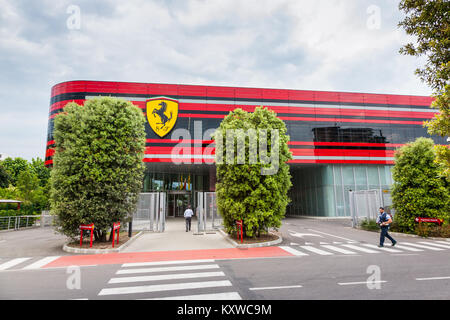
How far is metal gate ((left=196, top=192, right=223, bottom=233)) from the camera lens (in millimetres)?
16156

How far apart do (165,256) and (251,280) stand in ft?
14.7

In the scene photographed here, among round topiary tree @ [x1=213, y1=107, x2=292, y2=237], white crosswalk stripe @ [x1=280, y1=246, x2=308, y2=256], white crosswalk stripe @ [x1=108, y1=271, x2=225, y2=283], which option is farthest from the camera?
round topiary tree @ [x1=213, y1=107, x2=292, y2=237]

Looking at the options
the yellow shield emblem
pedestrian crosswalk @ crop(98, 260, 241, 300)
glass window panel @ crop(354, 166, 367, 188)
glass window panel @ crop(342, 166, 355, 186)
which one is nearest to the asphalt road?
pedestrian crosswalk @ crop(98, 260, 241, 300)

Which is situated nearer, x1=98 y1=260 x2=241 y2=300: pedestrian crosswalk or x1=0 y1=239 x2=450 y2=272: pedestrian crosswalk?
x1=98 y1=260 x2=241 y2=300: pedestrian crosswalk

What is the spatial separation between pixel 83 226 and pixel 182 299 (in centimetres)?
774

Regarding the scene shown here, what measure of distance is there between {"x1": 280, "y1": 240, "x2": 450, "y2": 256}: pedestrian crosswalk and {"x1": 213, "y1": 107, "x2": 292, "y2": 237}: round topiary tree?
1.94m

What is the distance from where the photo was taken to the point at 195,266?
25.8 feet

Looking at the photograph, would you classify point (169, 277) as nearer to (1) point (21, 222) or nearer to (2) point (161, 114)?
(1) point (21, 222)

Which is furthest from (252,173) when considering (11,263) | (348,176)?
(348,176)

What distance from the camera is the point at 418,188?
1467 centimetres

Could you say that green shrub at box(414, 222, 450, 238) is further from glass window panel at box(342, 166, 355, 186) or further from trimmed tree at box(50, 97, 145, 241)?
glass window panel at box(342, 166, 355, 186)

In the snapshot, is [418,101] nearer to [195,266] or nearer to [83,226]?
[195,266]

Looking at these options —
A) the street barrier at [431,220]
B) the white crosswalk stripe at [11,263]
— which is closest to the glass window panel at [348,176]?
the street barrier at [431,220]
